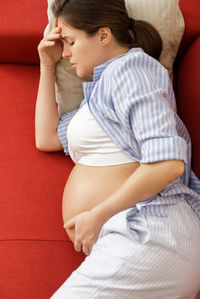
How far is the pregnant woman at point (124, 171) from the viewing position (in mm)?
1100

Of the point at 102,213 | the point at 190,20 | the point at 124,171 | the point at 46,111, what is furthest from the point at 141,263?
the point at 190,20

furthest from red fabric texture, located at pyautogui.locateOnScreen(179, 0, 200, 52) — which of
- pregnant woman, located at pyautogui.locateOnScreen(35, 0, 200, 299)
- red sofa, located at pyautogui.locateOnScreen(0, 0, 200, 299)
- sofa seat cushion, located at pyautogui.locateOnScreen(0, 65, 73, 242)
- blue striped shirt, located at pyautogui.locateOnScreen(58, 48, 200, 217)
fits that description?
sofa seat cushion, located at pyautogui.locateOnScreen(0, 65, 73, 242)

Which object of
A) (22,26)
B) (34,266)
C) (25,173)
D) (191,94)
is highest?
(22,26)

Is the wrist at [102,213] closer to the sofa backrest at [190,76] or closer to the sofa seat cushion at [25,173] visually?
the sofa seat cushion at [25,173]

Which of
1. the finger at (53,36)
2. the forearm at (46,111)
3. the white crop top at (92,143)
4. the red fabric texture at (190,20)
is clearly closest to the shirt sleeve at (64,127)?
the forearm at (46,111)

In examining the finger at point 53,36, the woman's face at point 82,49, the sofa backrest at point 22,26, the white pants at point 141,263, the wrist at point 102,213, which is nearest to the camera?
the white pants at point 141,263

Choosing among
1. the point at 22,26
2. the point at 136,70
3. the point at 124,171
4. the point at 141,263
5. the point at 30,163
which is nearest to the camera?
the point at 141,263

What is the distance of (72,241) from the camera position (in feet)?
4.40

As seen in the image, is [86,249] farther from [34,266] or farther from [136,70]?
[136,70]

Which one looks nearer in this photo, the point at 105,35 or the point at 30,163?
the point at 105,35

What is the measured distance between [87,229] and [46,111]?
0.50 meters

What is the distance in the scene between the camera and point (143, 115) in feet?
3.69

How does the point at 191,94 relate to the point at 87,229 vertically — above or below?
above

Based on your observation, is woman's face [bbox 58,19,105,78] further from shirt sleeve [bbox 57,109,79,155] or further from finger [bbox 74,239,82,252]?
finger [bbox 74,239,82,252]
